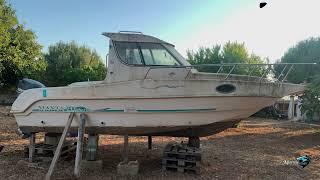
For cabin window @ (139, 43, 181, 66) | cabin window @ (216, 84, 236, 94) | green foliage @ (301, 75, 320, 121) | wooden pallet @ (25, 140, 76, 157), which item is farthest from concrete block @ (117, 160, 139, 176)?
green foliage @ (301, 75, 320, 121)

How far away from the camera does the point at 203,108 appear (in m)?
7.33

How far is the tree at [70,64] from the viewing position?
32188 mm

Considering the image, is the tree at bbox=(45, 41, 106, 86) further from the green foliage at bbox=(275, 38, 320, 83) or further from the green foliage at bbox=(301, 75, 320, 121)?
the green foliage at bbox=(301, 75, 320, 121)

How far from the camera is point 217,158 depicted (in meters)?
9.48

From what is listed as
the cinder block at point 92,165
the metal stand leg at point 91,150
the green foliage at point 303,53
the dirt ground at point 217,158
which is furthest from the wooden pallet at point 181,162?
the green foliage at point 303,53

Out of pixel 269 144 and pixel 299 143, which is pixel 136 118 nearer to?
pixel 269 144

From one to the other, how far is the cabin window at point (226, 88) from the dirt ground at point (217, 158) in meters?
1.72

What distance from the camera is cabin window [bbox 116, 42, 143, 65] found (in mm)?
7785

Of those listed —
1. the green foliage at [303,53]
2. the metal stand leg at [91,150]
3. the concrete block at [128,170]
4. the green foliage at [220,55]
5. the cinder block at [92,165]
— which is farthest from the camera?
the green foliage at [220,55]

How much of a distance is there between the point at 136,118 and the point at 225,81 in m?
1.87

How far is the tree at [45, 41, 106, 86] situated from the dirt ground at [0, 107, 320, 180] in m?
18.0

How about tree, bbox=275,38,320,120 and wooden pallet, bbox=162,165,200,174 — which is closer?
wooden pallet, bbox=162,165,200,174

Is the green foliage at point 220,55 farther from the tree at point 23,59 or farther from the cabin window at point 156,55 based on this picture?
the cabin window at point 156,55

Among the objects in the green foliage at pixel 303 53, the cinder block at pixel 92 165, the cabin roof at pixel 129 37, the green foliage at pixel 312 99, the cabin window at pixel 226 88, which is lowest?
the cinder block at pixel 92 165
